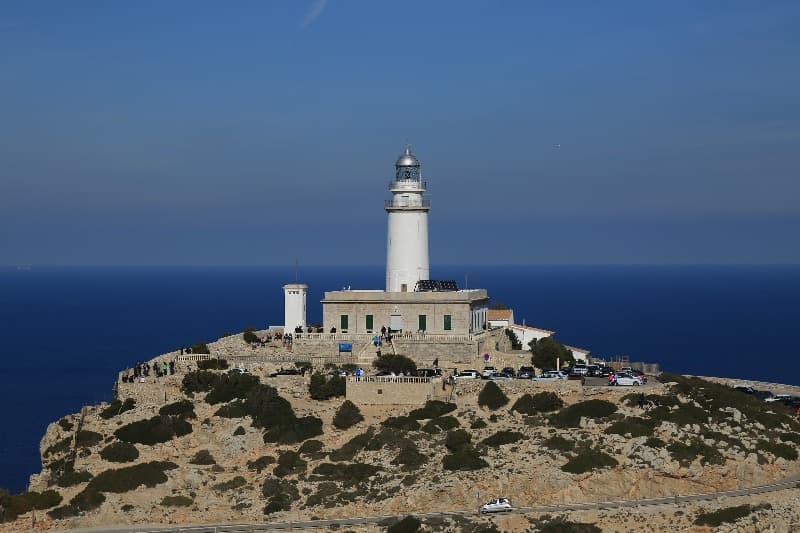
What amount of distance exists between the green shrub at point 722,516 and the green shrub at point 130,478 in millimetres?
21665

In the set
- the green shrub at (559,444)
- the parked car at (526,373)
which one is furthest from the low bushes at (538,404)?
the green shrub at (559,444)

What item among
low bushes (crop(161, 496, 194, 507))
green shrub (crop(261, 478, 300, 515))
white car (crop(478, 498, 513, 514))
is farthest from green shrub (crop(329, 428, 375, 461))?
white car (crop(478, 498, 513, 514))

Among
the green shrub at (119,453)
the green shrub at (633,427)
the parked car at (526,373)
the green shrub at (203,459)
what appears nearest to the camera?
the green shrub at (633,427)

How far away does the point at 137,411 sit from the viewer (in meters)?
52.6

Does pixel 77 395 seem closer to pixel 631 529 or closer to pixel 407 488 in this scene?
pixel 407 488

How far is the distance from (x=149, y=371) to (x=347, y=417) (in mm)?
12640

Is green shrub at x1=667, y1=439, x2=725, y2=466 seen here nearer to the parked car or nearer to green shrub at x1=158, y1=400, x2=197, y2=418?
the parked car

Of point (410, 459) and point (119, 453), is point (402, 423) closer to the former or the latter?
point (410, 459)

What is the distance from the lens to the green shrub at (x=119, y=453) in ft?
159

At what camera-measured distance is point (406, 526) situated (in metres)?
40.6

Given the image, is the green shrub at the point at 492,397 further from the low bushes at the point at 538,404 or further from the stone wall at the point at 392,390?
the stone wall at the point at 392,390

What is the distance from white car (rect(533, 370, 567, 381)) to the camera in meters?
52.0

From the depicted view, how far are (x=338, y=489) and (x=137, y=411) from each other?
42.3ft

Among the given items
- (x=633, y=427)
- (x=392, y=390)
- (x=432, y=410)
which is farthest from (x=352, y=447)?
(x=633, y=427)
